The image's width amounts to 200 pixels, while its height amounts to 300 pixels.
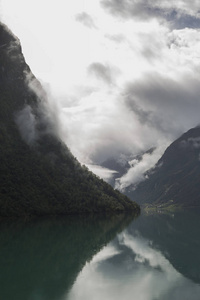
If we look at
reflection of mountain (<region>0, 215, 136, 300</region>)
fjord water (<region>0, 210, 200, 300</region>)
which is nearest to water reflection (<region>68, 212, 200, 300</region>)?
fjord water (<region>0, 210, 200, 300</region>)

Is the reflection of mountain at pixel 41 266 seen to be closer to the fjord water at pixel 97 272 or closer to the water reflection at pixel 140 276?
the fjord water at pixel 97 272

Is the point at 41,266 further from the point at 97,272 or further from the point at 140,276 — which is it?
the point at 140,276

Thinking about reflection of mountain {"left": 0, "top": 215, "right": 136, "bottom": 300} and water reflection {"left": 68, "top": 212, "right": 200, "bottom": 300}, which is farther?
reflection of mountain {"left": 0, "top": 215, "right": 136, "bottom": 300}

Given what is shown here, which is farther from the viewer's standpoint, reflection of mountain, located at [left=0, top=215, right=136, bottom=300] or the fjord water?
reflection of mountain, located at [left=0, top=215, right=136, bottom=300]

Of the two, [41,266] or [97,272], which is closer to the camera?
[97,272]

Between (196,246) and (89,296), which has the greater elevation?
(196,246)

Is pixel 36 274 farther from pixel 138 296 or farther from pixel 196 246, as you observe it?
pixel 196 246

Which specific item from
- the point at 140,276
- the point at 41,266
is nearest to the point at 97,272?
the point at 140,276

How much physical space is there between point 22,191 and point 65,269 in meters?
150

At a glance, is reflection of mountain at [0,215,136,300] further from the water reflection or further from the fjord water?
the water reflection

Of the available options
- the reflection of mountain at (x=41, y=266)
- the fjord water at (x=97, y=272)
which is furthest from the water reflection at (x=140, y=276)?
the reflection of mountain at (x=41, y=266)

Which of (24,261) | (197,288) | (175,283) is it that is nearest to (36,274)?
(24,261)

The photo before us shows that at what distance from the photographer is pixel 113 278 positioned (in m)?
45.3

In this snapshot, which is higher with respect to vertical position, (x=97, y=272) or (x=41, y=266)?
(x=97, y=272)
